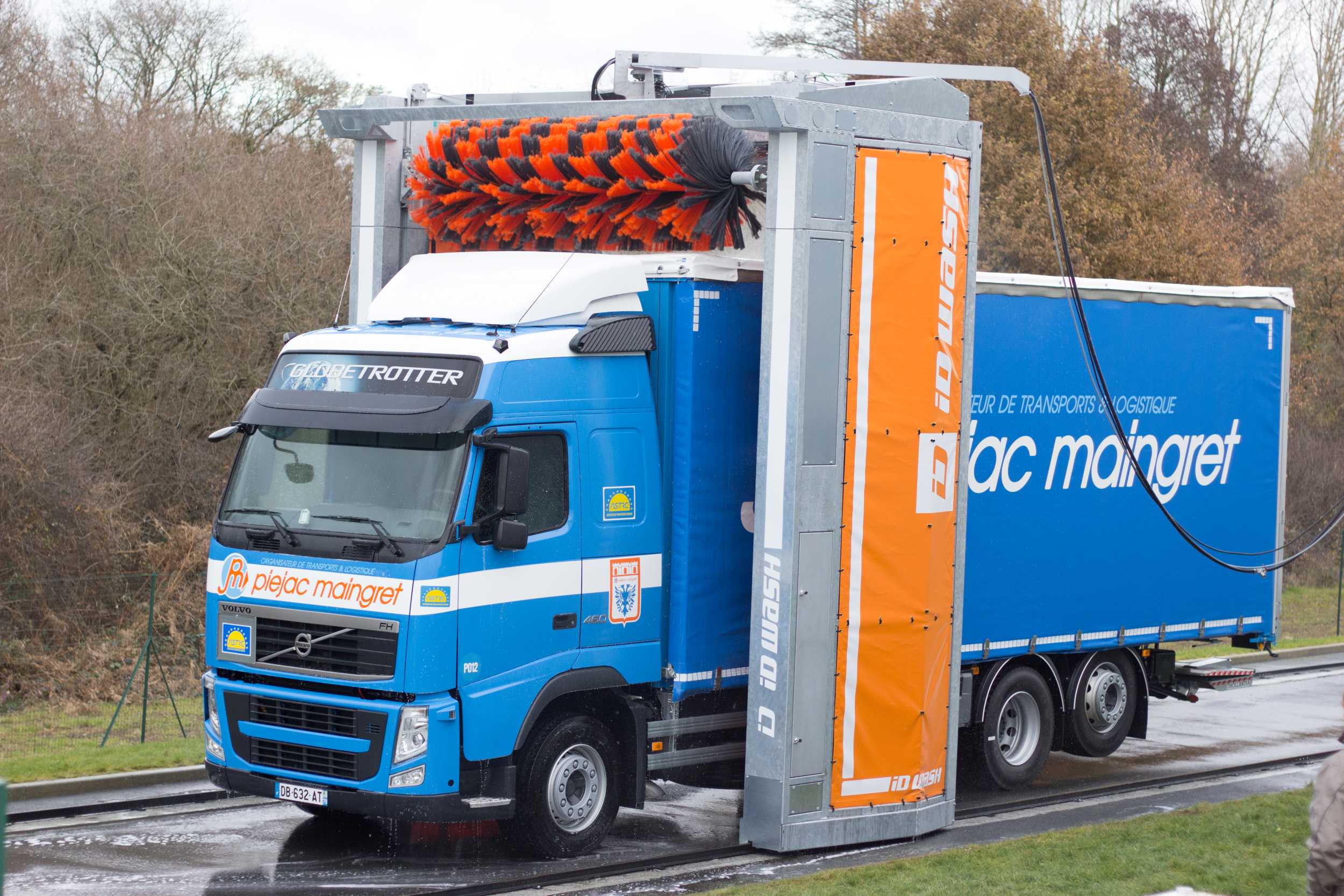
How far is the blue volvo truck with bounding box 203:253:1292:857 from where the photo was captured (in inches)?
356

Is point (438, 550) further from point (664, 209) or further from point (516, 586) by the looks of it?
point (664, 209)

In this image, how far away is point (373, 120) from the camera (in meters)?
11.7

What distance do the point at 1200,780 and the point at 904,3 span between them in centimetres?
2148

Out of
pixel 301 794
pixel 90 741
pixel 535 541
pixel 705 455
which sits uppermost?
pixel 705 455

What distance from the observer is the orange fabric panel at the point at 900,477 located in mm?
10172

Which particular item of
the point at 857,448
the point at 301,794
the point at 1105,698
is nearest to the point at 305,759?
the point at 301,794

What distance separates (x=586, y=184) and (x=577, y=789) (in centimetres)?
380

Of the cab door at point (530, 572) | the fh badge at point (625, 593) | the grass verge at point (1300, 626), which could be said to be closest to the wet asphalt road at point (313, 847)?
the cab door at point (530, 572)

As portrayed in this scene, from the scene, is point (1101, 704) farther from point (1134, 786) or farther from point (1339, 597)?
point (1339, 597)

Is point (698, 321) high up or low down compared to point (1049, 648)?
up

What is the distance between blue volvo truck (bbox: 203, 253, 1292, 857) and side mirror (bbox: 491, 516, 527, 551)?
1 centimetres

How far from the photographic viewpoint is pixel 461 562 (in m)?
8.99

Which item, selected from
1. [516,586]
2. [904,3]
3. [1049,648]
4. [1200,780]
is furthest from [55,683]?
[904,3]

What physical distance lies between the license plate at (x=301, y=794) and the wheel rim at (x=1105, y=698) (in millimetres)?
6443
